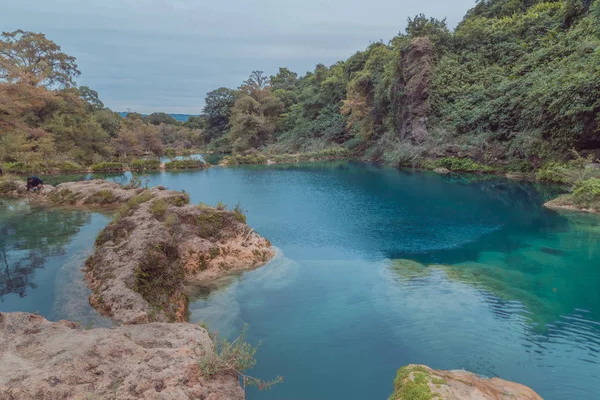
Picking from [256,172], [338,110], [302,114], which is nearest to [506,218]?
[256,172]

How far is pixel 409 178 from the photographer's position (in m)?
30.1

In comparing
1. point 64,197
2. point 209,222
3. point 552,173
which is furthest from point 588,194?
point 64,197

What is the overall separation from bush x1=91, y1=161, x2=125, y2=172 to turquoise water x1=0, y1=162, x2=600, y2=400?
65.6 ft

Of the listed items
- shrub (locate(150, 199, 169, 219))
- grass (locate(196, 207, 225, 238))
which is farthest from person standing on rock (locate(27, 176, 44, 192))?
grass (locate(196, 207, 225, 238))

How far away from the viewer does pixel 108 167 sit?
33.6 meters

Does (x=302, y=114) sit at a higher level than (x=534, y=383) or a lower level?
higher

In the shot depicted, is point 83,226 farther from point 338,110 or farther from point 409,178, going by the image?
point 338,110

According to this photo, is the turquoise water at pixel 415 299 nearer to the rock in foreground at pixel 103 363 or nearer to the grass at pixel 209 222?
the rock in foreground at pixel 103 363

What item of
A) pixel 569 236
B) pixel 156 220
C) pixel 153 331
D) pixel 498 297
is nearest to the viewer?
pixel 153 331

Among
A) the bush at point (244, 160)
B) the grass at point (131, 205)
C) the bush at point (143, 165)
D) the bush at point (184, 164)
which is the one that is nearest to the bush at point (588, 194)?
the grass at point (131, 205)

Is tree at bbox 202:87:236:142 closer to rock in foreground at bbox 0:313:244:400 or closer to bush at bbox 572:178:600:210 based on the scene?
bush at bbox 572:178:600:210

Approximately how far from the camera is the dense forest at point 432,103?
2338 centimetres

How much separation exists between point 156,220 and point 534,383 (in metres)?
9.37

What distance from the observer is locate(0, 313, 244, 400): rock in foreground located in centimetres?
424
